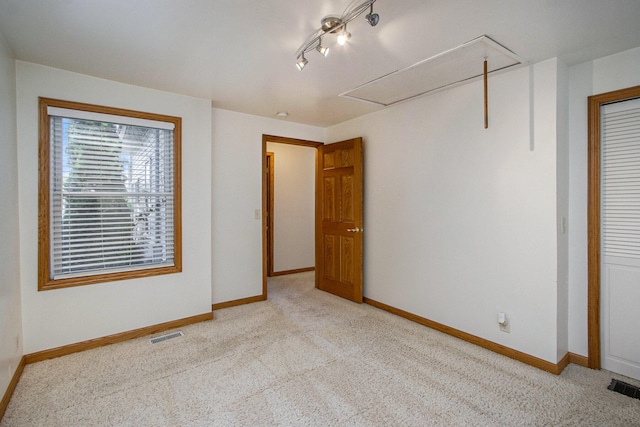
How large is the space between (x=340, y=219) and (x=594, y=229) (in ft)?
8.60

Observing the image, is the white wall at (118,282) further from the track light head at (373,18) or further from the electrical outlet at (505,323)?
the electrical outlet at (505,323)

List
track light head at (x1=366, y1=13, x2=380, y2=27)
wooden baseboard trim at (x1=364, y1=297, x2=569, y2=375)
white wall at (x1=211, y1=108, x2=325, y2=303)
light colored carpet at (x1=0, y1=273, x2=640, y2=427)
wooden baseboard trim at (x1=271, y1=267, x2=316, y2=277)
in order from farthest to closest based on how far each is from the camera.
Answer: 1. wooden baseboard trim at (x1=271, y1=267, x2=316, y2=277)
2. white wall at (x1=211, y1=108, x2=325, y2=303)
3. wooden baseboard trim at (x1=364, y1=297, x2=569, y2=375)
4. light colored carpet at (x1=0, y1=273, x2=640, y2=427)
5. track light head at (x1=366, y1=13, x2=380, y2=27)

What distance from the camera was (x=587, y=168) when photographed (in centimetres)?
248

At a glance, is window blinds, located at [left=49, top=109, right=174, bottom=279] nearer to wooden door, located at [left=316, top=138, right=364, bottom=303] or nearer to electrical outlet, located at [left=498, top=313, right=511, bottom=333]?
wooden door, located at [left=316, top=138, right=364, bottom=303]

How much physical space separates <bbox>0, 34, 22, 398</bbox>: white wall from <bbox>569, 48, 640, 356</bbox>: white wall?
4.12 metres

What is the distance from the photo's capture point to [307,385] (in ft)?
7.32

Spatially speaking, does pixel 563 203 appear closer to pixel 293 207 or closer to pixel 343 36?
pixel 343 36

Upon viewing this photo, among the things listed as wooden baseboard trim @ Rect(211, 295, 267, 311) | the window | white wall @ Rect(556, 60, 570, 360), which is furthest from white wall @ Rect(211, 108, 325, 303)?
white wall @ Rect(556, 60, 570, 360)

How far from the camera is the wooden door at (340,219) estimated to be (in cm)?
402

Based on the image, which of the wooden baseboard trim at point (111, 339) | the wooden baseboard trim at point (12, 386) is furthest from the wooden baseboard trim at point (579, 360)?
the wooden baseboard trim at point (12, 386)

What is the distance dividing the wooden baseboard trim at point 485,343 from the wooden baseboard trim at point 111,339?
7.20ft

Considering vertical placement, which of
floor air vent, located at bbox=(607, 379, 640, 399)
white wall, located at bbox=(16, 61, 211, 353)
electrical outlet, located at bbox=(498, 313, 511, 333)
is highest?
white wall, located at bbox=(16, 61, 211, 353)

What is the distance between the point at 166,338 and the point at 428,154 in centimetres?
321

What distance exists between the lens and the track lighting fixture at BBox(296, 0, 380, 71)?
1.73m
